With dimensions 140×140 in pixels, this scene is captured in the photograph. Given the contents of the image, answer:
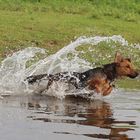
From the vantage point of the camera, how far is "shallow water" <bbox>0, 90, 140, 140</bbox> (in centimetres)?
884

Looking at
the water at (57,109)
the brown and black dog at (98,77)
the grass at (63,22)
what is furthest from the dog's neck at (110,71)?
the grass at (63,22)

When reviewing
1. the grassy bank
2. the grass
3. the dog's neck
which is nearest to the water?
the dog's neck

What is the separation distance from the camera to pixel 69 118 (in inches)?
402

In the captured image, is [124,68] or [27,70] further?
[27,70]

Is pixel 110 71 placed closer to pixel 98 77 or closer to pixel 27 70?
pixel 98 77

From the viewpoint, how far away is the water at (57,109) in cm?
896

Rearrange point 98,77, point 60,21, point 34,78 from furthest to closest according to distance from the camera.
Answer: point 60,21 < point 34,78 < point 98,77

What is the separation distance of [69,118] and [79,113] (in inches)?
24.7

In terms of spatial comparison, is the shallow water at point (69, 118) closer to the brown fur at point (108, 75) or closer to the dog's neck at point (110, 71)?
the brown fur at point (108, 75)

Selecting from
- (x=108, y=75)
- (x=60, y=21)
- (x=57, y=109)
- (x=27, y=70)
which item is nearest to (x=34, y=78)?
(x=27, y=70)

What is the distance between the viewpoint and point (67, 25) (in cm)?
2408

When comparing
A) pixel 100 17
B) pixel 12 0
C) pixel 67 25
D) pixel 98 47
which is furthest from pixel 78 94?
pixel 12 0

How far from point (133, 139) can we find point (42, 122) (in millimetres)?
1526

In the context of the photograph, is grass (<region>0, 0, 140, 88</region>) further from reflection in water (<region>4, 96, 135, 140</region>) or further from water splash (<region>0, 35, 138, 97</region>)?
reflection in water (<region>4, 96, 135, 140</region>)
